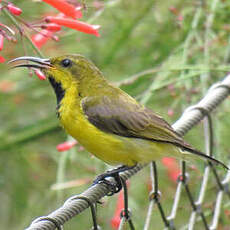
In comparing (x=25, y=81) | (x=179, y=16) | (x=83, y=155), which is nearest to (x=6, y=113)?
(x=25, y=81)

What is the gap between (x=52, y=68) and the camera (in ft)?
11.2

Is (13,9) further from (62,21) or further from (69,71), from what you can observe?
(69,71)

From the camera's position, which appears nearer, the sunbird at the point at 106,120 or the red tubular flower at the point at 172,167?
the sunbird at the point at 106,120

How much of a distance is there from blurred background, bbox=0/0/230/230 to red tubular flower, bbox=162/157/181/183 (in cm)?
→ 6

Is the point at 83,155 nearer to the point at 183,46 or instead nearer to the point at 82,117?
the point at 183,46

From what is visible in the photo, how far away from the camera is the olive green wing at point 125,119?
11.1ft

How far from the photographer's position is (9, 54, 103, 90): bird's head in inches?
135

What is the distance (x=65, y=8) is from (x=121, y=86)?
1765 millimetres

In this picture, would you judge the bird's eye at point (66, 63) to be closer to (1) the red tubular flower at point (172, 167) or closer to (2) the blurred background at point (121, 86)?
(2) the blurred background at point (121, 86)

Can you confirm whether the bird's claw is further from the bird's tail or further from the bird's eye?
the bird's eye

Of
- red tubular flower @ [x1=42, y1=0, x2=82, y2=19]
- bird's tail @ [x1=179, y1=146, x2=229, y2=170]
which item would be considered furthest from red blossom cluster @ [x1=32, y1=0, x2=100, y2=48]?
bird's tail @ [x1=179, y1=146, x2=229, y2=170]

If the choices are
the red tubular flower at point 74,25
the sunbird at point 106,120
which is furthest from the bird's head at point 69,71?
the red tubular flower at point 74,25

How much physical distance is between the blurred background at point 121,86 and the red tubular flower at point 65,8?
121cm

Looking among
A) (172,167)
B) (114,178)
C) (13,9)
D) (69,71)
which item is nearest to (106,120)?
(69,71)
